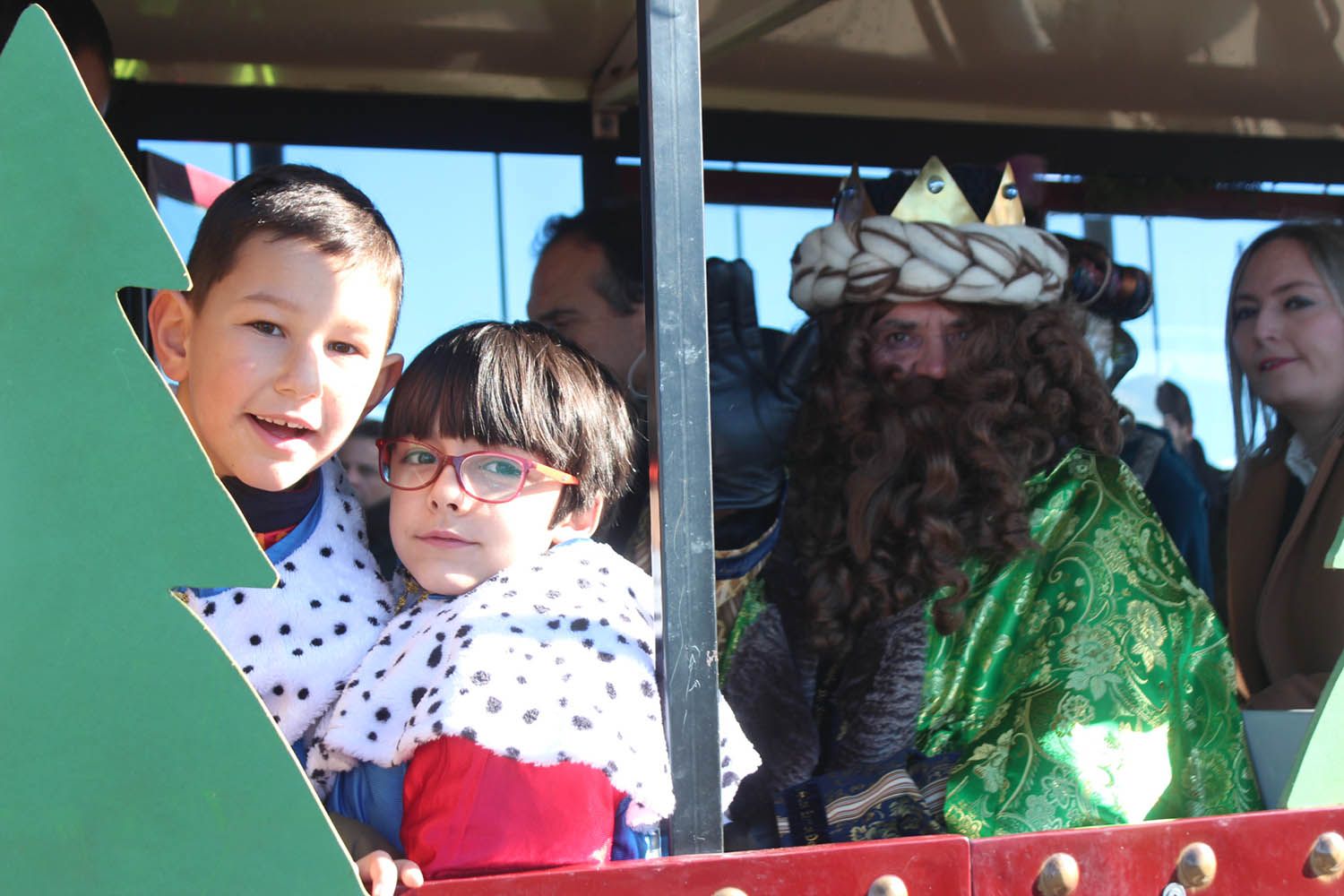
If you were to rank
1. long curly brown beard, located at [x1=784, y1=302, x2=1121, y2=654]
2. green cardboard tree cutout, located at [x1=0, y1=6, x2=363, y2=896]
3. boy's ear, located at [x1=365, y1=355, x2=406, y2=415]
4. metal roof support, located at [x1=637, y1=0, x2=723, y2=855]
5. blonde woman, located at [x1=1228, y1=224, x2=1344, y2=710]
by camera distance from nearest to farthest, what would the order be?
green cardboard tree cutout, located at [x1=0, y1=6, x2=363, y2=896]
metal roof support, located at [x1=637, y1=0, x2=723, y2=855]
boy's ear, located at [x1=365, y1=355, x2=406, y2=415]
long curly brown beard, located at [x1=784, y1=302, x2=1121, y2=654]
blonde woman, located at [x1=1228, y1=224, x2=1344, y2=710]

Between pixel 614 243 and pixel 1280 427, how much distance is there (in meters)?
1.37

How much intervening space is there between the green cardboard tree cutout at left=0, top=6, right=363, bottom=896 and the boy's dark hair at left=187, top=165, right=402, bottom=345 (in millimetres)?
458

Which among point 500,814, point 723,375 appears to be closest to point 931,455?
point 723,375

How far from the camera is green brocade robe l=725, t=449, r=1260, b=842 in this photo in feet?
5.80

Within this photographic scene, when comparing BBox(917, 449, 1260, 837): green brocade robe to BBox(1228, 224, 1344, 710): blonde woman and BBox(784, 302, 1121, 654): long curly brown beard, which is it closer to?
BBox(784, 302, 1121, 654): long curly brown beard

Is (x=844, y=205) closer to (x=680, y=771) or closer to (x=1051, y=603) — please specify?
(x=1051, y=603)

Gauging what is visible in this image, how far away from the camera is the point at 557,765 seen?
49.9 inches

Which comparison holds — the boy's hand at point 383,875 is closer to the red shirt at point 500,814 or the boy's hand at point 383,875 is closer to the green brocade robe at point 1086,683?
the red shirt at point 500,814

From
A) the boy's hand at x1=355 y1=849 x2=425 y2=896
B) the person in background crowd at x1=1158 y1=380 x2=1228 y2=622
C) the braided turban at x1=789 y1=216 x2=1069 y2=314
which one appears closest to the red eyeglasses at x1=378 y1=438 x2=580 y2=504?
the boy's hand at x1=355 y1=849 x2=425 y2=896

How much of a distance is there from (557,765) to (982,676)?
0.91m

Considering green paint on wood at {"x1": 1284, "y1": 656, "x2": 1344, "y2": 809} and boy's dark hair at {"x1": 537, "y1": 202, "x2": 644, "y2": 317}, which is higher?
boy's dark hair at {"x1": 537, "y1": 202, "x2": 644, "y2": 317}

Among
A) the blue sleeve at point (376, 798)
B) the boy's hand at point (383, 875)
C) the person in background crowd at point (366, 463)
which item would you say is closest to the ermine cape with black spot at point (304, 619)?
the blue sleeve at point (376, 798)

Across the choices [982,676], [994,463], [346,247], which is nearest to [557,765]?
[346,247]

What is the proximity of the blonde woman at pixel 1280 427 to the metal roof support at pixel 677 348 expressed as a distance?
146 cm
